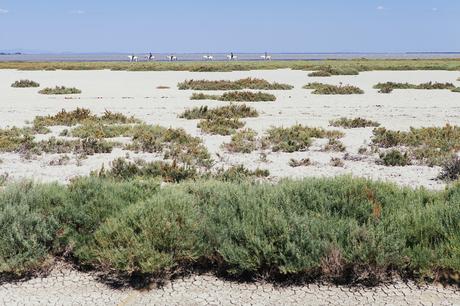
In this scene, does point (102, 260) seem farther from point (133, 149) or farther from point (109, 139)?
point (109, 139)

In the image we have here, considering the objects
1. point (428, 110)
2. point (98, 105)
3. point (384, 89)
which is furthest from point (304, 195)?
point (384, 89)

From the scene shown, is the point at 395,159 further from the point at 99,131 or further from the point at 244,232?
the point at 99,131

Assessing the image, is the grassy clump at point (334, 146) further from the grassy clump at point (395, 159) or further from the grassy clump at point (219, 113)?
the grassy clump at point (219, 113)

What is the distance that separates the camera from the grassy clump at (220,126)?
15.5m

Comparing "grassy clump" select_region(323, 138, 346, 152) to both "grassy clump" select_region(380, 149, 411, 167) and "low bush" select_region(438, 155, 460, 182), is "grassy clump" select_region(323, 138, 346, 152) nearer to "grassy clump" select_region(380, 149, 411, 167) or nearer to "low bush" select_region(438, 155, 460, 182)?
"grassy clump" select_region(380, 149, 411, 167)

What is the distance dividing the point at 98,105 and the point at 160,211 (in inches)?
791

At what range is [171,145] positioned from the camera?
13.1 metres

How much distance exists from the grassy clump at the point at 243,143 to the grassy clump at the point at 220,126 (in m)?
0.76

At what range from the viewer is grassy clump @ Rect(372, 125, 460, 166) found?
11523 millimetres

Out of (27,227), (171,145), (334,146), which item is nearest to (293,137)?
(334,146)

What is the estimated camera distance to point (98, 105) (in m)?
24.7

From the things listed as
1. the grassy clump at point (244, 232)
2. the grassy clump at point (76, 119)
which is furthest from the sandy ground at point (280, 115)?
the grassy clump at point (244, 232)

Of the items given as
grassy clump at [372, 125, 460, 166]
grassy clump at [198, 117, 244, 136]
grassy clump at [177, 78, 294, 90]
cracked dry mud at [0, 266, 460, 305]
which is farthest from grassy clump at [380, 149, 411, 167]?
grassy clump at [177, 78, 294, 90]

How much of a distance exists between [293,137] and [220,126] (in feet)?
9.90
